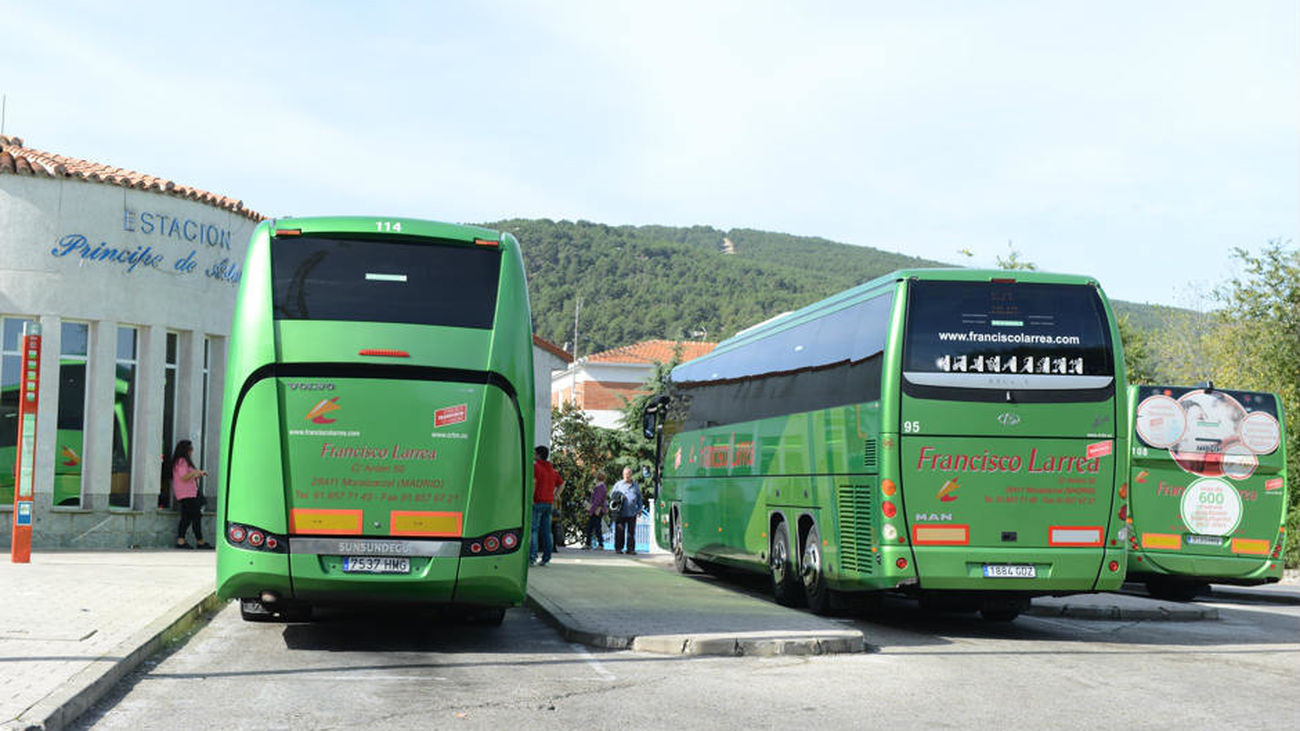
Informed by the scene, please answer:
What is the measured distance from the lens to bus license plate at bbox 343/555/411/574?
11211 millimetres

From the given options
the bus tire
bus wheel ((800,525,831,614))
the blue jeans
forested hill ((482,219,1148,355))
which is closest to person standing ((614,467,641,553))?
the bus tire

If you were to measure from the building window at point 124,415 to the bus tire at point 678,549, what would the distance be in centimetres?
881

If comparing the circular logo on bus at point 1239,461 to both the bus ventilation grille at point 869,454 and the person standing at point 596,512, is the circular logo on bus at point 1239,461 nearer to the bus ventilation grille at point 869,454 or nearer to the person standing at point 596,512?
the bus ventilation grille at point 869,454

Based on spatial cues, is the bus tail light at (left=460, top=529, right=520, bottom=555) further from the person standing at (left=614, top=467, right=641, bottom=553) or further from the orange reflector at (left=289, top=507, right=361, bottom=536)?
the person standing at (left=614, top=467, right=641, bottom=553)

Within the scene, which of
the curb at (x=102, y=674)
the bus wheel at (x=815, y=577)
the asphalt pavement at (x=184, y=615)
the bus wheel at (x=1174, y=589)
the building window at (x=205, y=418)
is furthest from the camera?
the building window at (x=205, y=418)

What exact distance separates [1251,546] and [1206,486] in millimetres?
987

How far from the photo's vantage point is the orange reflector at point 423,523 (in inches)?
443

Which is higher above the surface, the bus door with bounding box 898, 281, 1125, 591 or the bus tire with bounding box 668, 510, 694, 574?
the bus door with bounding box 898, 281, 1125, 591

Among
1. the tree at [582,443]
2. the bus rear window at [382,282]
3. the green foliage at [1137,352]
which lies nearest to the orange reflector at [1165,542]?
the bus rear window at [382,282]

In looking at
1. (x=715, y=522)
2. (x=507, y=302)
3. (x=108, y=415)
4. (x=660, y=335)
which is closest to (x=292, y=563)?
(x=507, y=302)

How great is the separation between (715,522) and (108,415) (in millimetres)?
9825

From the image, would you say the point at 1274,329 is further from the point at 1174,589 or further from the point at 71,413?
the point at 71,413

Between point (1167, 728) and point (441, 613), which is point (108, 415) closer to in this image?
point (441, 613)

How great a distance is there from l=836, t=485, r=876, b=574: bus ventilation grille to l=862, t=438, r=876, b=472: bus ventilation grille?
20 centimetres
